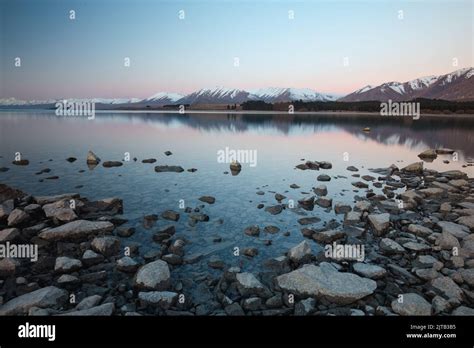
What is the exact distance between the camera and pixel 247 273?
24.3 ft

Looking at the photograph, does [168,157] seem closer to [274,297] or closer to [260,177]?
[260,177]

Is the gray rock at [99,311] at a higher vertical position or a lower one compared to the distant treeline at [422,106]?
lower

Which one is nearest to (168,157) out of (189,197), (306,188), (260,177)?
(260,177)

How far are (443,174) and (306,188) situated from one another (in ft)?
35.8

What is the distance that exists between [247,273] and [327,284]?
2.04 metres

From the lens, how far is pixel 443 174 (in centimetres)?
1938

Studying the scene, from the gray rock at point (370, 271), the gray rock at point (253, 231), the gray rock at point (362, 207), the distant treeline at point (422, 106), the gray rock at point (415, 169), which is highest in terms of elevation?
the distant treeline at point (422, 106)

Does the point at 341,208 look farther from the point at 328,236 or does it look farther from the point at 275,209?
the point at 328,236

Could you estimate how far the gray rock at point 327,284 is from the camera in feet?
21.4

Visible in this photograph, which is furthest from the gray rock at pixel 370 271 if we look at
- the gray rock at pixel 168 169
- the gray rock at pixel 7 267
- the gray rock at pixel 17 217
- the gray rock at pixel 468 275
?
the gray rock at pixel 168 169

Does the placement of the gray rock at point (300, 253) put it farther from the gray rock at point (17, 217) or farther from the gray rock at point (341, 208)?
the gray rock at point (17, 217)

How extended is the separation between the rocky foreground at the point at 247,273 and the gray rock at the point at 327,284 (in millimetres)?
24

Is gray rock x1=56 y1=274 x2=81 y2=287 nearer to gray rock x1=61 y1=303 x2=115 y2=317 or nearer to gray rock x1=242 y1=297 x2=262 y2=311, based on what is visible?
gray rock x1=61 y1=303 x2=115 y2=317
